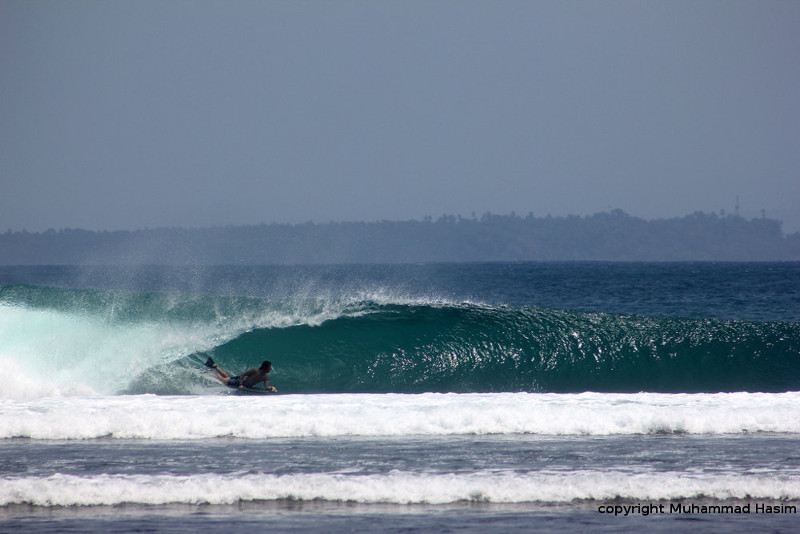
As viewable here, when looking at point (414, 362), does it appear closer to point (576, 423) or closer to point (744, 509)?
point (576, 423)

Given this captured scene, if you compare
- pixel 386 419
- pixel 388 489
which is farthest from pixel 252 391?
pixel 388 489

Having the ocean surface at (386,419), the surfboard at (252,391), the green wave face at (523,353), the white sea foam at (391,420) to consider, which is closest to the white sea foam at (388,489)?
the ocean surface at (386,419)

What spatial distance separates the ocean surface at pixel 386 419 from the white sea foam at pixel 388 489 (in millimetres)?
21

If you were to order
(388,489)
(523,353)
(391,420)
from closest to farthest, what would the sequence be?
(388,489) → (391,420) → (523,353)

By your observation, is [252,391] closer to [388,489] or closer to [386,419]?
[386,419]

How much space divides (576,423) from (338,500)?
4.09 m

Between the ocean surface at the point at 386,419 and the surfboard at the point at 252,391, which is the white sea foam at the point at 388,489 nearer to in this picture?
the ocean surface at the point at 386,419

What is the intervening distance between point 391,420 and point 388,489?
286 cm

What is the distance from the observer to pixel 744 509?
6.12m

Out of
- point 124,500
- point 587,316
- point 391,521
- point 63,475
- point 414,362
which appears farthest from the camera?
point 587,316

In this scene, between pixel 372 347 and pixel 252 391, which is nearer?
pixel 252 391

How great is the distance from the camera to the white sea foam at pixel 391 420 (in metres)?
9.16

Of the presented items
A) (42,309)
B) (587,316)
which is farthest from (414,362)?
(42,309)

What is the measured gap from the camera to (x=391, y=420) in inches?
369
